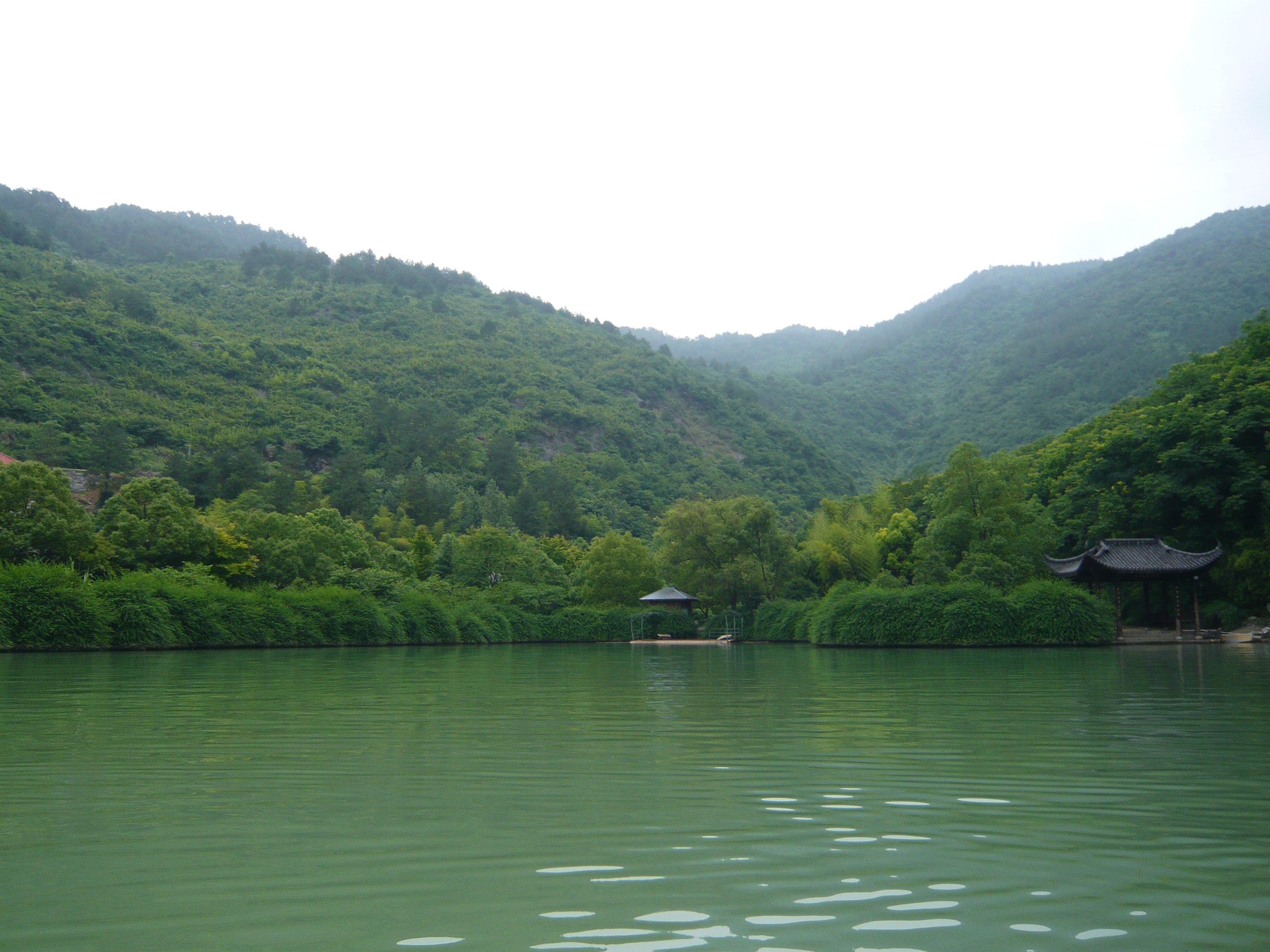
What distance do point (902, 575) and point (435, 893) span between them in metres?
46.3

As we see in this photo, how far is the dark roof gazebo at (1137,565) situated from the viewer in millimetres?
38969

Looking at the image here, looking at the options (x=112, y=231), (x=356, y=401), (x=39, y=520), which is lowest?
(x=39, y=520)

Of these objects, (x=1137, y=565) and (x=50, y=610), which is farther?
(x=1137, y=565)

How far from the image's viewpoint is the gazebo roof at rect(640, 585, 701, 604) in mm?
52719

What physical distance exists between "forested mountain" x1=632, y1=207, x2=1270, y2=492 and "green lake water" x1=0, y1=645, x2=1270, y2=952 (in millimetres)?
89824

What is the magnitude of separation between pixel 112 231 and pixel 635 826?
→ 16080cm

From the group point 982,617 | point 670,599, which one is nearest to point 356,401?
point 670,599

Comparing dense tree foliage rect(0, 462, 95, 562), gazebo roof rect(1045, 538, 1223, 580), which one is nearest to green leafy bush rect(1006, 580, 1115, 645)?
gazebo roof rect(1045, 538, 1223, 580)

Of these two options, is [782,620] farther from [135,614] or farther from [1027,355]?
[1027,355]

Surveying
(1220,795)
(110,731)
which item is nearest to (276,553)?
(110,731)

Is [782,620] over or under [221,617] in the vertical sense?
under

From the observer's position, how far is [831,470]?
11000 cm

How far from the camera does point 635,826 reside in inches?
244

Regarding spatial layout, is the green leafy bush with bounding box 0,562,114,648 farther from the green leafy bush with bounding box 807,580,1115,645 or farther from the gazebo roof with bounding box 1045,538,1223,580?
the gazebo roof with bounding box 1045,538,1223,580
